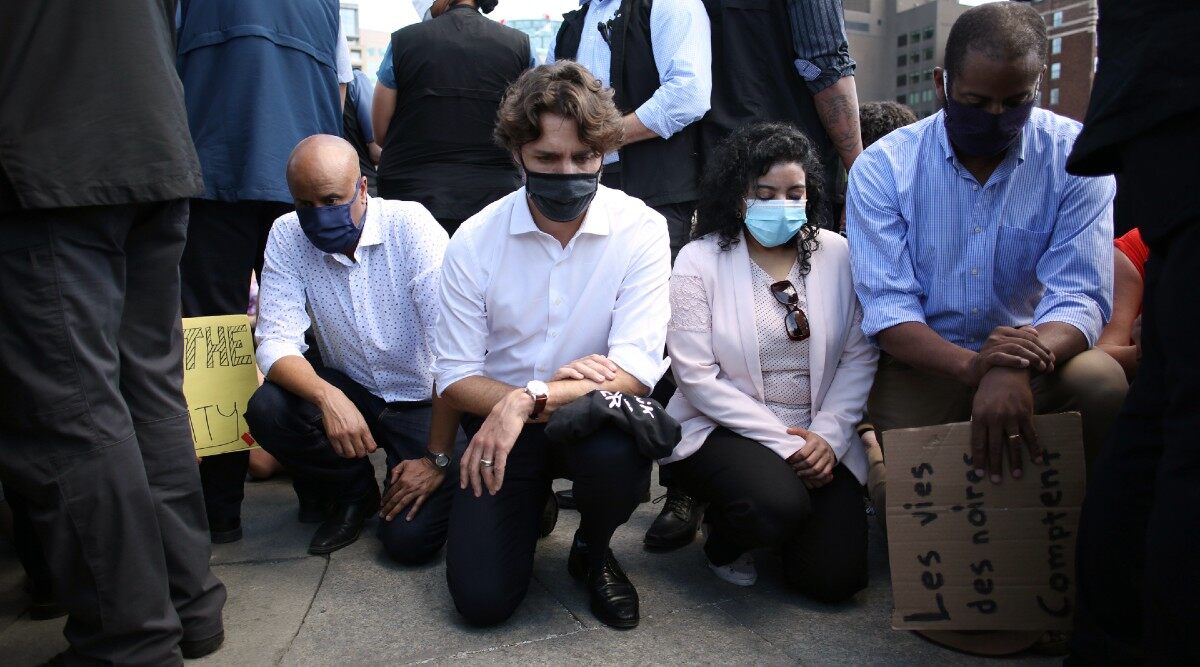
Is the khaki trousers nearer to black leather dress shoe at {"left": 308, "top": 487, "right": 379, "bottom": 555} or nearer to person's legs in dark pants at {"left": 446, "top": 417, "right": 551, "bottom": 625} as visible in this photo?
person's legs in dark pants at {"left": 446, "top": 417, "right": 551, "bottom": 625}

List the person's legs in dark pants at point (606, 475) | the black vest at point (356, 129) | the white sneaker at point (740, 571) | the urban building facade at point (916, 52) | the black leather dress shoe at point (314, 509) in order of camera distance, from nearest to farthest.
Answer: the person's legs in dark pants at point (606, 475)
the white sneaker at point (740, 571)
the black leather dress shoe at point (314, 509)
the black vest at point (356, 129)
the urban building facade at point (916, 52)

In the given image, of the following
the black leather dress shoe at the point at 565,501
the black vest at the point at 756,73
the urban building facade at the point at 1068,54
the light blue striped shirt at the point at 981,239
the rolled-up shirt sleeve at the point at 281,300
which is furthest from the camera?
the urban building facade at the point at 1068,54

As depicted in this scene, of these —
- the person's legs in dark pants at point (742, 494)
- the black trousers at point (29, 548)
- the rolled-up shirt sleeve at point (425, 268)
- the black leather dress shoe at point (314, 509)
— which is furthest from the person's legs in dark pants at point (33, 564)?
the person's legs in dark pants at point (742, 494)

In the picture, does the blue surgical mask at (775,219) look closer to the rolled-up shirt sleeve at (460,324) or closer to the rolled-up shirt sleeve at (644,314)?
the rolled-up shirt sleeve at (644,314)

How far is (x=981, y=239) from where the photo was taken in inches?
109

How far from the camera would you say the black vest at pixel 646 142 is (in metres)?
3.86

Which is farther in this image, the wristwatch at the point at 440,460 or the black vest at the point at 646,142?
the black vest at the point at 646,142

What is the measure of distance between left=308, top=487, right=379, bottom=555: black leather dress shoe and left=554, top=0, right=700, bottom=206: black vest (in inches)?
66.7

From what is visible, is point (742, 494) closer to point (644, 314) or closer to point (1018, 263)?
point (644, 314)

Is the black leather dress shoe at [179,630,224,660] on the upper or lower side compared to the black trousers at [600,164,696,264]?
lower

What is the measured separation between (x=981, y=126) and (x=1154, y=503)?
130cm

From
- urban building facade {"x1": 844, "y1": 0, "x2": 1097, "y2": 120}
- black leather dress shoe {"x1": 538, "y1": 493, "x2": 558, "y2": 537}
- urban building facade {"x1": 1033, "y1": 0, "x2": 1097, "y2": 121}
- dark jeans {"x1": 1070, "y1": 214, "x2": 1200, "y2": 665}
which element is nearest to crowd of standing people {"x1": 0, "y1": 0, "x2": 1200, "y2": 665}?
dark jeans {"x1": 1070, "y1": 214, "x2": 1200, "y2": 665}

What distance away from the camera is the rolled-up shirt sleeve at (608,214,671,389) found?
2.68m

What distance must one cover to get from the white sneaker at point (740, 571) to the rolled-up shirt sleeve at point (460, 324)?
0.97 m
